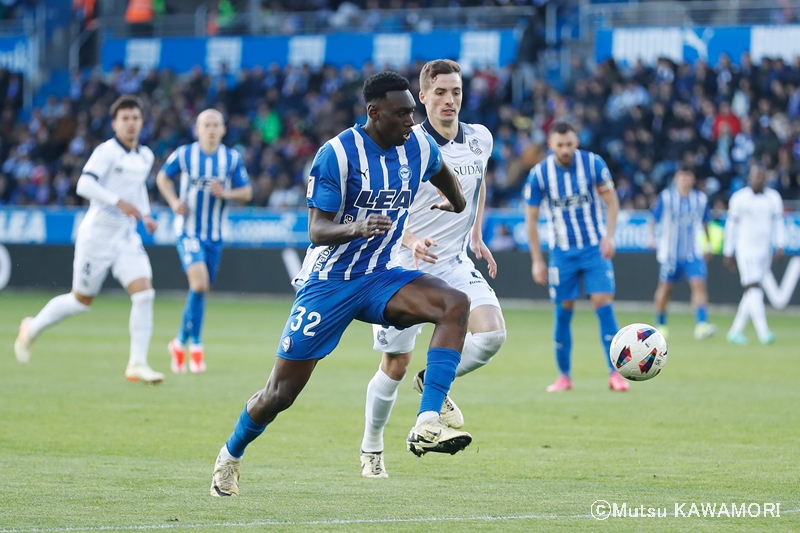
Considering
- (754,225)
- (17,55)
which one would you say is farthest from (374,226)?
(17,55)

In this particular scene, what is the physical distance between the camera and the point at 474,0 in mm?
30531

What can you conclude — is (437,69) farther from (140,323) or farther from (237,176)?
(237,176)

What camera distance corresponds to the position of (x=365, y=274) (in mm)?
6062

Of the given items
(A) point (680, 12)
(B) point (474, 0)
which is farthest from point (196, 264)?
(B) point (474, 0)

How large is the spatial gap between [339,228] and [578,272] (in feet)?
20.1

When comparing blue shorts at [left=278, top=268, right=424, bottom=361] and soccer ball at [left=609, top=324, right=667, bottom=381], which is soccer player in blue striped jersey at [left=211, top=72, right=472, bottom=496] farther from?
soccer ball at [left=609, top=324, right=667, bottom=381]

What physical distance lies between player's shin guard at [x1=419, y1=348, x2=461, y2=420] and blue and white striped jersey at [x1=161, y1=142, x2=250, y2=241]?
282 inches

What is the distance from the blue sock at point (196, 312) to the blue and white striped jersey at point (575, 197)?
12.3ft

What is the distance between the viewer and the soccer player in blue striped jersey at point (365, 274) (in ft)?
19.1

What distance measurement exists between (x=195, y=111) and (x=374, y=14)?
519cm

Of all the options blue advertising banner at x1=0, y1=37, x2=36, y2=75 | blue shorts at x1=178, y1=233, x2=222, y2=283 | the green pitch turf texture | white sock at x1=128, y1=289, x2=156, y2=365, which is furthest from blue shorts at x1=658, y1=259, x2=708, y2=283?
blue advertising banner at x1=0, y1=37, x2=36, y2=75

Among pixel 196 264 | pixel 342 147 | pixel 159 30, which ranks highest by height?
pixel 159 30

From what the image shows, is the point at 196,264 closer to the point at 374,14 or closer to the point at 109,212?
the point at 109,212

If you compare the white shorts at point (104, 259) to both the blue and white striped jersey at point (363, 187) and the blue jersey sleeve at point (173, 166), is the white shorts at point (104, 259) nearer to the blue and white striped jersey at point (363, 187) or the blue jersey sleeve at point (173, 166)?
the blue jersey sleeve at point (173, 166)
